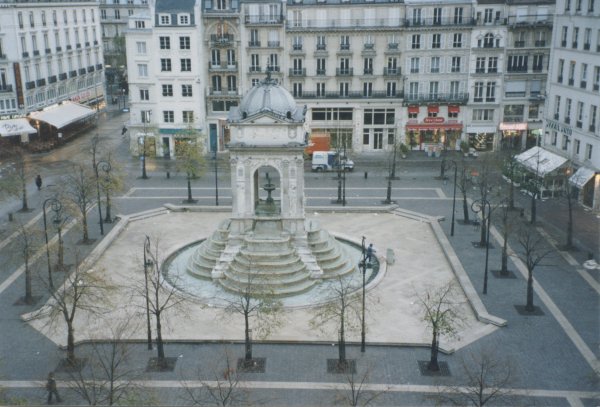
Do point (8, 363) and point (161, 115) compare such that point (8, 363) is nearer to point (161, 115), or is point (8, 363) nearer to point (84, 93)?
point (161, 115)

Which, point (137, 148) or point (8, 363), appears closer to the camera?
point (8, 363)

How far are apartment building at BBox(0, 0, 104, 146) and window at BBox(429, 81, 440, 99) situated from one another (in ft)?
180

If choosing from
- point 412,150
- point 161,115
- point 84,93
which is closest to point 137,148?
point 161,115

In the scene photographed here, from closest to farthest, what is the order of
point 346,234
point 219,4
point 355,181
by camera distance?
point 346,234, point 355,181, point 219,4

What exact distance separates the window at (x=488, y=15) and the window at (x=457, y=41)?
12.9 feet

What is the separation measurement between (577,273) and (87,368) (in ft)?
125

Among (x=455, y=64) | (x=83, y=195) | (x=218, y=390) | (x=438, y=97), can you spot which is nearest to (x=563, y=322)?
(x=218, y=390)

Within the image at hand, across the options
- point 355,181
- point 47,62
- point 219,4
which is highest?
point 219,4

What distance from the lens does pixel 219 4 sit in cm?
9856

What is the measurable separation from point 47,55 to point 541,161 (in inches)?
2852

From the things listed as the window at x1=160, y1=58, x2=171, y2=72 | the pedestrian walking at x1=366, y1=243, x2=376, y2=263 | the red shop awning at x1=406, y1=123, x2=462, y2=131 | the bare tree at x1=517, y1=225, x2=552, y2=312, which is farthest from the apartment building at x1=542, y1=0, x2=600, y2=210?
the window at x1=160, y1=58, x2=171, y2=72

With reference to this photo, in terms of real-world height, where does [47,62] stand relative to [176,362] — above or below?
above

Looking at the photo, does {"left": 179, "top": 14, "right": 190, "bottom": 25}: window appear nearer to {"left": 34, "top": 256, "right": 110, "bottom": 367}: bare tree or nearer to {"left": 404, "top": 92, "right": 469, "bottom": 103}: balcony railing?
{"left": 404, "top": 92, "right": 469, "bottom": 103}: balcony railing

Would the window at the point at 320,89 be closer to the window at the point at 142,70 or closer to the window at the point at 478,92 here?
the window at the point at 478,92
